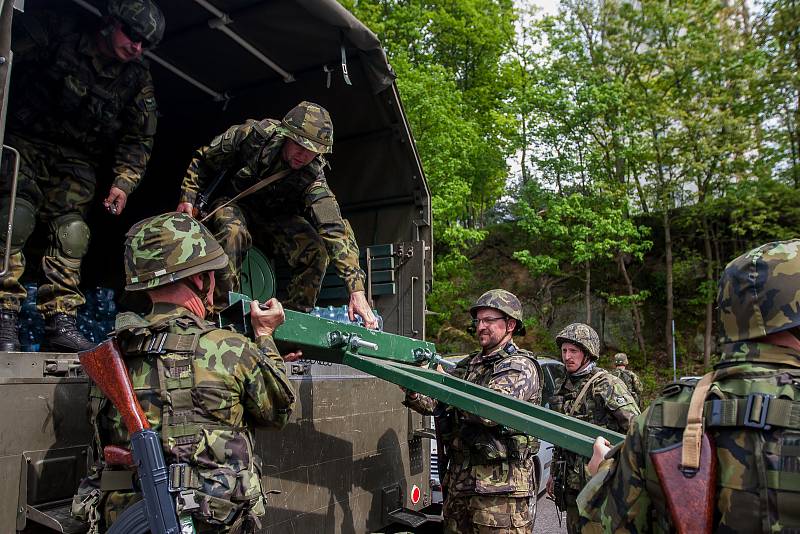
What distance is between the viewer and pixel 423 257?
169 inches

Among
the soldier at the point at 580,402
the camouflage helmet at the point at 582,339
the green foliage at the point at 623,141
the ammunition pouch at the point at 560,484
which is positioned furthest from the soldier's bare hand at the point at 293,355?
the green foliage at the point at 623,141

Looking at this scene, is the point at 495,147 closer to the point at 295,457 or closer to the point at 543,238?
the point at 543,238

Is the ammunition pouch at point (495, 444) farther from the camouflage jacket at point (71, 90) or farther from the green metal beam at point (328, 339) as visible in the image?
the camouflage jacket at point (71, 90)

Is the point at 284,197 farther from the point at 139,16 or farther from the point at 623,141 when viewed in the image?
the point at 623,141

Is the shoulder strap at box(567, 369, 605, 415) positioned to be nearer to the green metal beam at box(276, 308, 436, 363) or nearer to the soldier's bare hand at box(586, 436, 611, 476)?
the green metal beam at box(276, 308, 436, 363)

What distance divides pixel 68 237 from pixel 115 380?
171cm

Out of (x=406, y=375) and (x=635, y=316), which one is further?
(x=635, y=316)

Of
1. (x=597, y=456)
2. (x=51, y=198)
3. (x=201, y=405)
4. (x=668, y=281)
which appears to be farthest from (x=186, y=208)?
(x=668, y=281)

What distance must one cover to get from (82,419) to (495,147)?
14717 mm

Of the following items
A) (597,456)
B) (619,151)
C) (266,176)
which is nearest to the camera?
(597,456)

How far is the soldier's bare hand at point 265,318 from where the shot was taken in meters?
2.51

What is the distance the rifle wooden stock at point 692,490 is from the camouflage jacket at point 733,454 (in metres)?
0.03

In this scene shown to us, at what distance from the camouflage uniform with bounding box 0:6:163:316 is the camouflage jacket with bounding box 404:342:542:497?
1994mm

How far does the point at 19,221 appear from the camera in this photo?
10.6 feet
